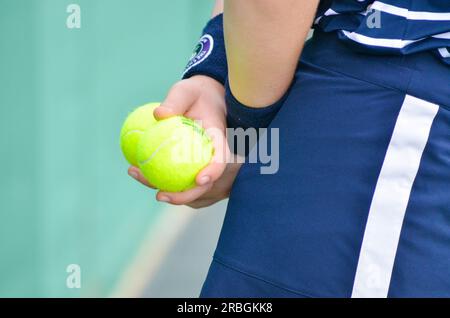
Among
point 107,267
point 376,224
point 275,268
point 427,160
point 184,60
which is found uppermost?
point 427,160

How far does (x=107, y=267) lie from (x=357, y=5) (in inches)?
140

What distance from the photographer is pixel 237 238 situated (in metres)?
1.76

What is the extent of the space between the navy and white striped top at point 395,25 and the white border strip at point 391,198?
5.1 inches

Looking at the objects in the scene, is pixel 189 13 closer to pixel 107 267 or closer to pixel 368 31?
pixel 107 267

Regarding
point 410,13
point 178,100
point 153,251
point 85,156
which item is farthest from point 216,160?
point 153,251

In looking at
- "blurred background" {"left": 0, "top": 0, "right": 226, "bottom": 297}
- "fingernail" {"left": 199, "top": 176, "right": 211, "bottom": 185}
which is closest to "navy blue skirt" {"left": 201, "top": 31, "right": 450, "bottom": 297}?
"fingernail" {"left": 199, "top": 176, "right": 211, "bottom": 185}

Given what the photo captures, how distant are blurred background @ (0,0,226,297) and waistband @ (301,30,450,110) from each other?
185cm

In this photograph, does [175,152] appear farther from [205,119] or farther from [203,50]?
[203,50]

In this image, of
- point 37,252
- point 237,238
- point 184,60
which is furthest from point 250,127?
point 184,60

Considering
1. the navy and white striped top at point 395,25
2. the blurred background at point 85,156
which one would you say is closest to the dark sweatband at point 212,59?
the navy and white striped top at point 395,25

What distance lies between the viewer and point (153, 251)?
6.00 meters

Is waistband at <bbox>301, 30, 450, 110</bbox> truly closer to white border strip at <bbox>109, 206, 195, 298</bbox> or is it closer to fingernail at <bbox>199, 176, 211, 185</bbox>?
fingernail at <bbox>199, 176, 211, 185</bbox>

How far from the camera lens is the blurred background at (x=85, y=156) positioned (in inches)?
136

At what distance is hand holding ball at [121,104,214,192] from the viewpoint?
1.87 meters
